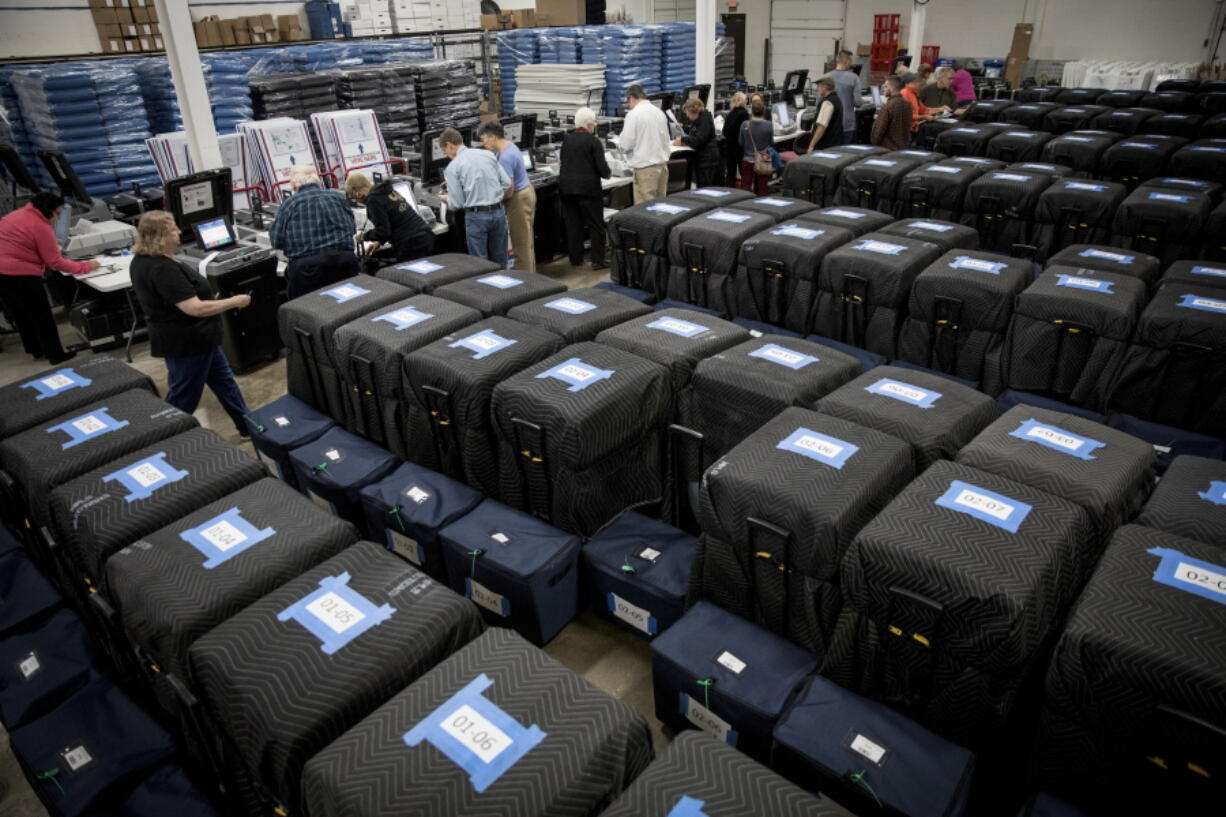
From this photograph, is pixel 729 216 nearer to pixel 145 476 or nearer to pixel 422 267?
pixel 422 267

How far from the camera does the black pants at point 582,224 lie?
745 cm

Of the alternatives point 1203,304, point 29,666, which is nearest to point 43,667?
point 29,666

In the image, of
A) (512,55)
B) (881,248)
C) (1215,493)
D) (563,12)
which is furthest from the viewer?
(563,12)

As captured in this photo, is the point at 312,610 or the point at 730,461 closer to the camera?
the point at 312,610

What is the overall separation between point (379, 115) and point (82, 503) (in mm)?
7797

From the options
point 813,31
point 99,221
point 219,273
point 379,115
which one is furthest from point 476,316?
point 813,31

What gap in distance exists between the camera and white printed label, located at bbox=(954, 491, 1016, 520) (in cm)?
224

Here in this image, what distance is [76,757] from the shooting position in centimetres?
224

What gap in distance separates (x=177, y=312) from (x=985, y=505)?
3933 millimetres

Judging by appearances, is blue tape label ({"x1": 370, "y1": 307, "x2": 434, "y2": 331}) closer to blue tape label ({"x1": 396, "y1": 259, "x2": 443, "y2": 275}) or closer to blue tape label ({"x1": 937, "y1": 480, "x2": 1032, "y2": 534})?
blue tape label ({"x1": 396, "y1": 259, "x2": 443, "y2": 275})

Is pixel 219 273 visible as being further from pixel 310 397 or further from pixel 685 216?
pixel 685 216

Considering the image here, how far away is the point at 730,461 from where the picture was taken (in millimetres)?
2561

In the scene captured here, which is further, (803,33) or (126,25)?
(803,33)

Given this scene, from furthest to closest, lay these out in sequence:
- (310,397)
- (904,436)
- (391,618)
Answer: (310,397) < (904,436) < (391,618)
